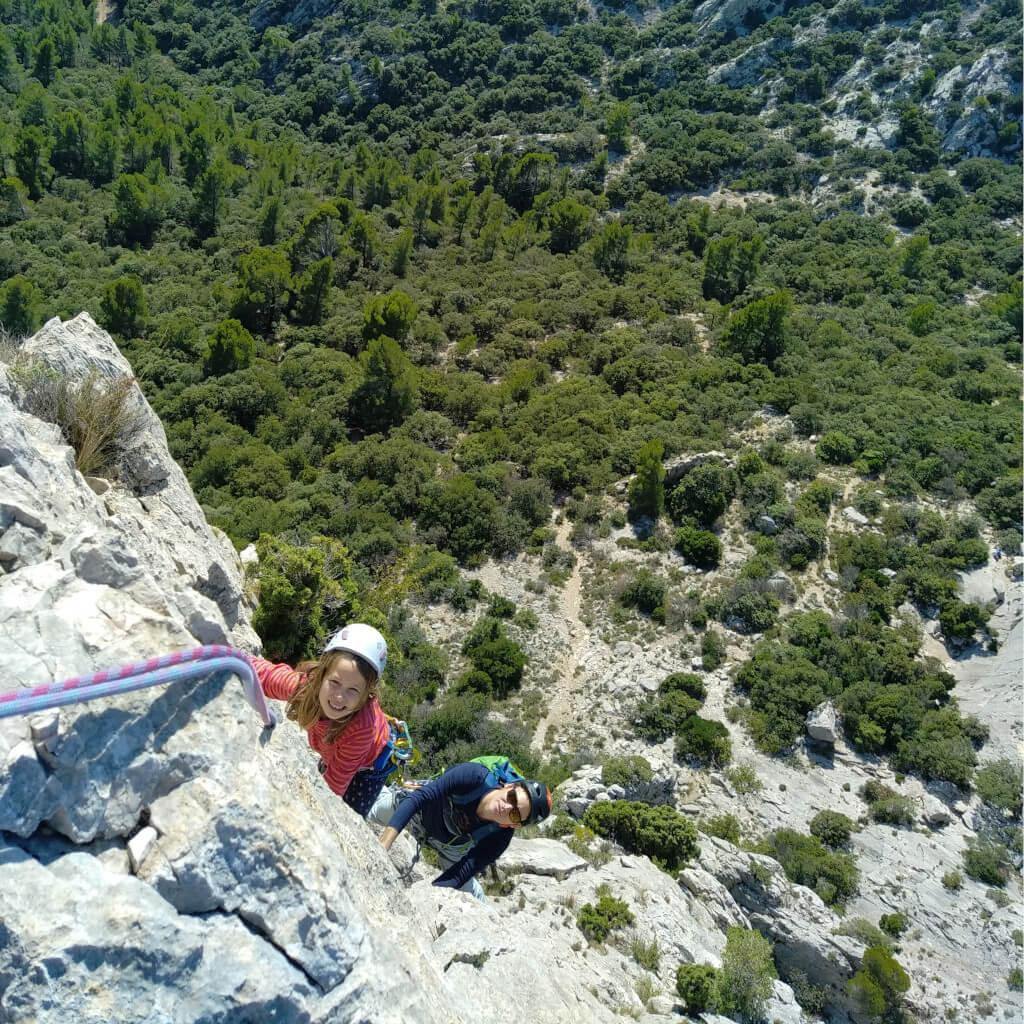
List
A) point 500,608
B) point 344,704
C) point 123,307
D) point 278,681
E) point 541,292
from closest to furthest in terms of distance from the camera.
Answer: point 344,704 < point 278,681 < point 500,608 < point 123,307 < point 541,292

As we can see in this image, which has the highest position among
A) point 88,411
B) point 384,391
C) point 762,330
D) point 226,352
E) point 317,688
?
point 762,330

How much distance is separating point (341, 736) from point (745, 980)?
28.4 feet

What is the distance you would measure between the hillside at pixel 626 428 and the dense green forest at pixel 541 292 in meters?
0.25

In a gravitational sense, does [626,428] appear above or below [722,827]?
above

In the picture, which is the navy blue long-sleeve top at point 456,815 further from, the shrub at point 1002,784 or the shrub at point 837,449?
the shrub at point 837,449

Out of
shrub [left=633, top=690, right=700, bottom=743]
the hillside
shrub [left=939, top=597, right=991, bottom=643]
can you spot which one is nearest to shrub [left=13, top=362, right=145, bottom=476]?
the hillside

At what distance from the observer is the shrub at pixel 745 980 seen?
9.45 meters

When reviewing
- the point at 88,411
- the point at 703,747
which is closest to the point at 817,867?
the point at 703,747

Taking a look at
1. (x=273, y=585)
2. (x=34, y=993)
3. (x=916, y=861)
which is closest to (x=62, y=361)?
(x=34, y=993)

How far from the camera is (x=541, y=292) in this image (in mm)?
44031

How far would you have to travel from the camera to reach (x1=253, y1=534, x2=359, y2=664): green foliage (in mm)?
15578

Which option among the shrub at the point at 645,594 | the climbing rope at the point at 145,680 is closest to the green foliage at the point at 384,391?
the shrub at the point at 645,594

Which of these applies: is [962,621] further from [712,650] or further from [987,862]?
[987,862]

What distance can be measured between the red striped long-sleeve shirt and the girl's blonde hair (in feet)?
0.25
